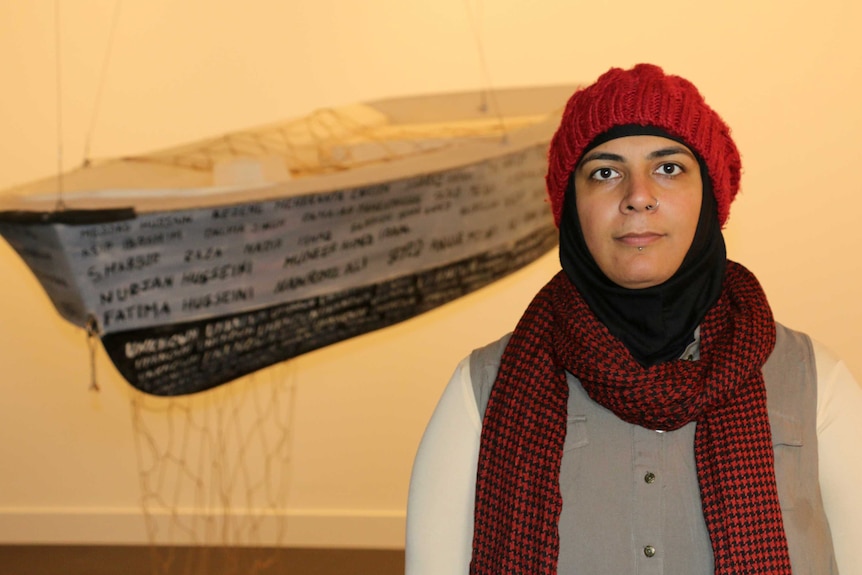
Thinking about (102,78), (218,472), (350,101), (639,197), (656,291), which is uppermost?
(102,78)

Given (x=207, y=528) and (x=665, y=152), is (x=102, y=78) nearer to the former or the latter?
(x=207, y=528)

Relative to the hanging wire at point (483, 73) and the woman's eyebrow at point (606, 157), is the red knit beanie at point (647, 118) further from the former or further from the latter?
the hanging wire at point (483, 73)

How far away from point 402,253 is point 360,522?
3.06 ft

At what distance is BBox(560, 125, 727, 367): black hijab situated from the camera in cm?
114

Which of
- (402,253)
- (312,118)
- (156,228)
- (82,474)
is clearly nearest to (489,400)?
(156,228)

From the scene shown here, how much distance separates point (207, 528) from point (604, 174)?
2.23 m

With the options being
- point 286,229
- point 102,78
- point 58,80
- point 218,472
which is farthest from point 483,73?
point 218,472

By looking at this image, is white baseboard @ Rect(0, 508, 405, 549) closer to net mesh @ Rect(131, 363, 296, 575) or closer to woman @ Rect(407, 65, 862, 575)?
net mesh @ Rect(131, 363, 296, 575)

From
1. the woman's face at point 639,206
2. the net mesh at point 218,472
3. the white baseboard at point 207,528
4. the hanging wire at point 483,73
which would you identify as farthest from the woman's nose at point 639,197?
the white baseboard at point 207,528

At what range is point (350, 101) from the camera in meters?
2.79

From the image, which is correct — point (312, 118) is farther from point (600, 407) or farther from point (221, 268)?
point (600, 407)

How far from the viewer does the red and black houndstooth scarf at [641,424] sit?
1.09 meters

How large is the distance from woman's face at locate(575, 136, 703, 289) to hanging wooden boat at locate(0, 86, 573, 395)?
1.32 m

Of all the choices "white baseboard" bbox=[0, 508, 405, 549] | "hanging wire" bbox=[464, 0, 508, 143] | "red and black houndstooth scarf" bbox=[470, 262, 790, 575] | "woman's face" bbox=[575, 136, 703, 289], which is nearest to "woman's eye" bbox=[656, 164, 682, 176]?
"woman's face" bbox=[575, 136, 703, 289]
